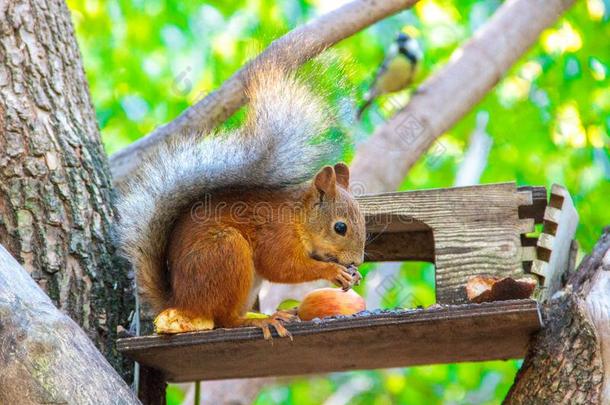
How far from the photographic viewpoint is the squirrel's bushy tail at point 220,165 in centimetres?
229

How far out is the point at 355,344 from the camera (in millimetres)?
2299

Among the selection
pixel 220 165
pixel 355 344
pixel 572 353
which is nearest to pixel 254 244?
pixel 220 165

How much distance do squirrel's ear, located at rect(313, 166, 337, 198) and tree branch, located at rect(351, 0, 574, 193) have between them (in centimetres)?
96

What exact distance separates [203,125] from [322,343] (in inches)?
40.5

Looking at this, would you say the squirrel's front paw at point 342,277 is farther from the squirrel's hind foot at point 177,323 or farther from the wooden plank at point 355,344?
the squirrel's hind foot at point 177,323

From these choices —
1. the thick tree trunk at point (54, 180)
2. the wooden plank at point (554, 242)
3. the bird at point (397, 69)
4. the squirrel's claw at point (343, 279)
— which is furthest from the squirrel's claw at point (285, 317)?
the bird at point (397, 69)

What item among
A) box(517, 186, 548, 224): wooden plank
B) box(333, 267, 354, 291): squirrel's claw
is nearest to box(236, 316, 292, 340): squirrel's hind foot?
box(333, 267, 354, 291): squirrel's claw

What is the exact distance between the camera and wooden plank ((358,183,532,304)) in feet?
8.17

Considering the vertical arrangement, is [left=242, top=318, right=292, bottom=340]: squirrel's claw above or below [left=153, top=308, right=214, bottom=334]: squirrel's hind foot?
below

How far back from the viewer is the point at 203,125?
300cm

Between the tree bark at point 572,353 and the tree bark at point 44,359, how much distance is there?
999 mm

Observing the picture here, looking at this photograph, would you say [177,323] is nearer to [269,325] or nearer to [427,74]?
[269,325]

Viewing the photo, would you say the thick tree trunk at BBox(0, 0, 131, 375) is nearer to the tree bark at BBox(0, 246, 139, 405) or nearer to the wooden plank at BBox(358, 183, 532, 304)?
the tree bark at BBox(0, 246, 139, 405)

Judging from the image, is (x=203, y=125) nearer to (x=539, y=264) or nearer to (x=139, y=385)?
(x=139, y=385)
